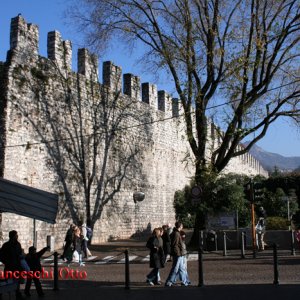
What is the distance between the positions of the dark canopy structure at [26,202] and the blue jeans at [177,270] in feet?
9.05

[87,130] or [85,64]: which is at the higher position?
[85,64]

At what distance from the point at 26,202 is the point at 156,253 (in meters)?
3.21

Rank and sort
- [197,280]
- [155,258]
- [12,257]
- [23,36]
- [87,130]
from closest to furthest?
[12,257] → [155,258] → [197,280] → [23,36] → [87,130]

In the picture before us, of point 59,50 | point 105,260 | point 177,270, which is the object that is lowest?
point 105,260

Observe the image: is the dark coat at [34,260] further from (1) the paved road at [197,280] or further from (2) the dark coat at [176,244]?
(2) the dark coat at [176,244]

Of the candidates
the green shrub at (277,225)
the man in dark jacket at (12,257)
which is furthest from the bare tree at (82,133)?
the man in dark jacket at (12,257)

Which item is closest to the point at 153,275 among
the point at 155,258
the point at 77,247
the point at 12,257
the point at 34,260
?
the point at 155,258

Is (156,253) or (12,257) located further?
(156,253)

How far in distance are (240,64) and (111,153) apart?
7.60 m

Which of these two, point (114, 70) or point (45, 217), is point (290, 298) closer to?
point (45, 217)

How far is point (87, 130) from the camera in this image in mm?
21312

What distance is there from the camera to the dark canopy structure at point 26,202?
28.1ft

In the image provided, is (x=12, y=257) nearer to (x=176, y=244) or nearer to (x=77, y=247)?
(x=176, y=244)

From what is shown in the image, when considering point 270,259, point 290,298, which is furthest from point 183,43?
point 290,298
